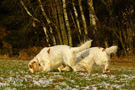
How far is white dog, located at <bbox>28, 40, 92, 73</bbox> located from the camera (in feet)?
43.1

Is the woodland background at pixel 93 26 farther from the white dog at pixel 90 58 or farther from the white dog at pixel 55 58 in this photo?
the white dog at pixel 55 58

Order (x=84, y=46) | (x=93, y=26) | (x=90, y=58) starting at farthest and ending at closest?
(x=93, y=26), (x=90, y=58), (x=84, y=46)

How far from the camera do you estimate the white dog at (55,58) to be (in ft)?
43.1

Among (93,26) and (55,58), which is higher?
(93,26)

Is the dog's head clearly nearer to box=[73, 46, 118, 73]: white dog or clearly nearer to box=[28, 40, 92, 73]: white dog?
box=[28, 40, 92, 73]: white dog

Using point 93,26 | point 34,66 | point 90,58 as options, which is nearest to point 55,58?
point 34,66

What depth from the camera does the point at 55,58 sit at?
527 inches

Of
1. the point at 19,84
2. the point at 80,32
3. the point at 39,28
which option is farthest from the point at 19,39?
the point at 19,84

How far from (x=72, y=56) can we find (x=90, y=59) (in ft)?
3.77

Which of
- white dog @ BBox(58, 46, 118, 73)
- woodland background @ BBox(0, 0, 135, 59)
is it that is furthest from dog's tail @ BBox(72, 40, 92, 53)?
woodland background @ BBox(0, 0, 135, 59)

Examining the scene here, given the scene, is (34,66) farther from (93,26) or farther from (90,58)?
(93,26)

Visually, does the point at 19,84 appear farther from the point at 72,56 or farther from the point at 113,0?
the point at 113,0

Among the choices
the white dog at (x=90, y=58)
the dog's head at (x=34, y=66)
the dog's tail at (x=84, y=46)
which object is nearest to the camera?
the dog's tail at (x=84, y=46)

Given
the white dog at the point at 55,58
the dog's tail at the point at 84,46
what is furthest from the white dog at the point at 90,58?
the dog's tail at the point at 84,46
